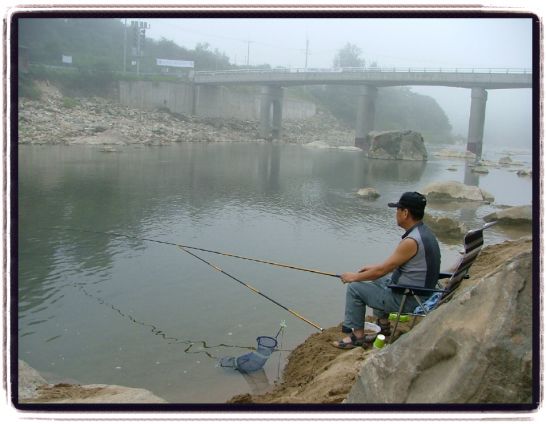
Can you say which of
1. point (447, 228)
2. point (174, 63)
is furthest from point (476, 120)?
point (447, 228)

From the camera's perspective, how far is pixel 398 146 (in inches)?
1650

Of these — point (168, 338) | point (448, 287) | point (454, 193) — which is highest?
point (448, 287)

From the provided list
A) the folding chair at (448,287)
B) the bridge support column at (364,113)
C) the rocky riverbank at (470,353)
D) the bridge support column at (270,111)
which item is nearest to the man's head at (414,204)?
the folding chair at (448,287)

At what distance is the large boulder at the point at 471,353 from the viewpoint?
Answer: 2.65 m

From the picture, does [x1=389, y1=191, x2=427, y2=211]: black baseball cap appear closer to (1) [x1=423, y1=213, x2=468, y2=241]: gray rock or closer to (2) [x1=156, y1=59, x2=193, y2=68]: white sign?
(1) [x1=423, y1=213, x2=468, y2=241]: gray rock

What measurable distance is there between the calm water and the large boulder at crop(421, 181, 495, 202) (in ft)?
4.33

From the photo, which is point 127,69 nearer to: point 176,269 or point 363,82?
point 363,82

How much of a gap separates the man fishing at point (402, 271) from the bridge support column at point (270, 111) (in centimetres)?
5882

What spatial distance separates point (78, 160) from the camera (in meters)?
26.1

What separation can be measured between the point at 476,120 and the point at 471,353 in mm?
55442

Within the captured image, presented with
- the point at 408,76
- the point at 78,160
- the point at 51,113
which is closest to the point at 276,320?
the point at 78,160

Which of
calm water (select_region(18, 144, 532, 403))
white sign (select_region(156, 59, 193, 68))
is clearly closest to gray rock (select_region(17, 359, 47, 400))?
calm water (select_region(18, 144, 532, 403))

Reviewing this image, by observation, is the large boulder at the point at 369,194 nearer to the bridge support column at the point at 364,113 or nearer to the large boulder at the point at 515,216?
the large boulder at the point at 515,216

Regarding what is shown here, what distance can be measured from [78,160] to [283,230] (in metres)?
16.9
